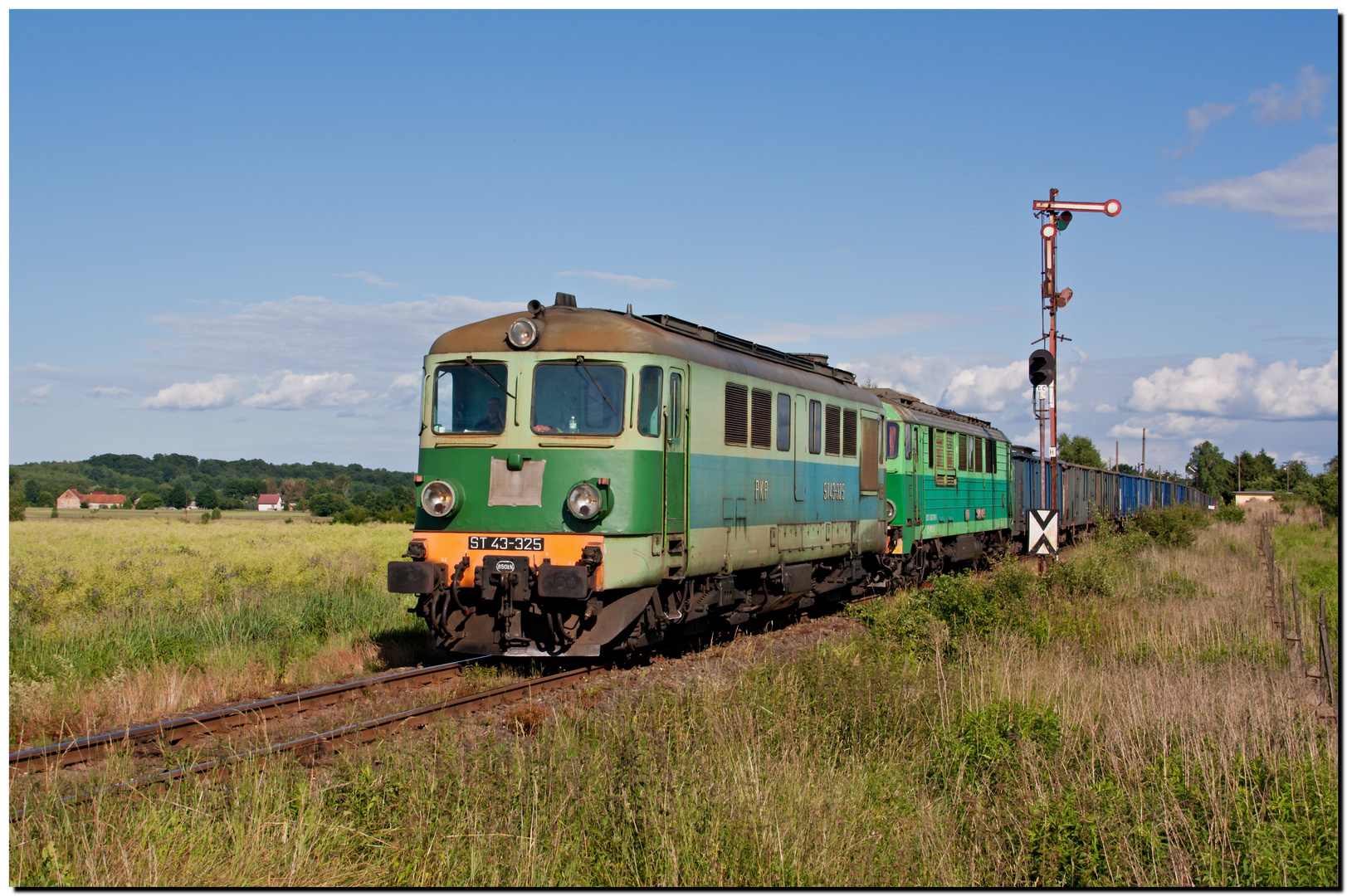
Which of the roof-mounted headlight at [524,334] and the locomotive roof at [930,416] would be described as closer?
the roof-mounted headlight at [524,334]

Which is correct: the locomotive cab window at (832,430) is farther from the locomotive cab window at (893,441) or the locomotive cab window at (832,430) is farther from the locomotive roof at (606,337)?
the locomotive cab window at (893,441)

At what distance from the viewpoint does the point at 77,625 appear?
44.1 feet

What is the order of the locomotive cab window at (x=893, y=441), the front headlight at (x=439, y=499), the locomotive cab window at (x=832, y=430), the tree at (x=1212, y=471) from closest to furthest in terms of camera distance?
the front headlight at (x=439, y=499)
the locomotive cab window at (x=832, y=430)
the locomotive cab window at (x=893, y=441)
the tree at (x=1212, y=471)

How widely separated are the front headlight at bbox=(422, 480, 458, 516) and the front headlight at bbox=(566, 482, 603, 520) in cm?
130

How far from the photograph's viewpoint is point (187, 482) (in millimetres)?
80062

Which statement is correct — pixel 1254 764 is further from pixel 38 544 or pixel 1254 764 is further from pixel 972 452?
pixel 38 544

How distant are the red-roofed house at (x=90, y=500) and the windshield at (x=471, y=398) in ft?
247

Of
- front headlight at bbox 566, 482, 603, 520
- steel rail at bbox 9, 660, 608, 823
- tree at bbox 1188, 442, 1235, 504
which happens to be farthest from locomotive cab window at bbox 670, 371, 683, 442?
tree at bbox 1188, 442, 1235, 504

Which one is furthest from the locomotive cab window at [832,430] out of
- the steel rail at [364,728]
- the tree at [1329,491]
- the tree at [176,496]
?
the tree at [176,496]

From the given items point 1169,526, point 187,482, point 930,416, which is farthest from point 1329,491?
point 187,482

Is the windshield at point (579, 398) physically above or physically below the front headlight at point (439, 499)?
above

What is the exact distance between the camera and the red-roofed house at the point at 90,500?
77.6 meters

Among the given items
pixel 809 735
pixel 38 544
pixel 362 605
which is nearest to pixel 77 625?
pixel 362 605

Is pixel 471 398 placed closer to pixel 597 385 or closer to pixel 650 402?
pixel 597 385
